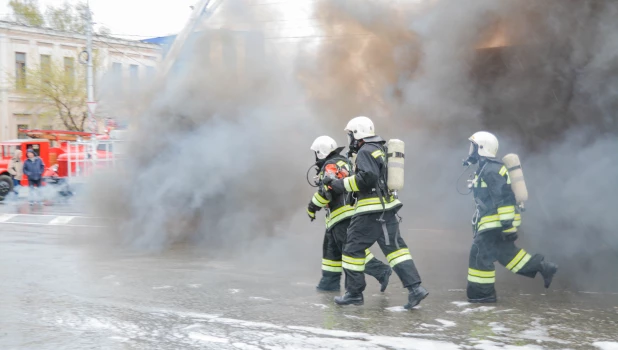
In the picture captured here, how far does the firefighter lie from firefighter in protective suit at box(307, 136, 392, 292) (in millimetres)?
320

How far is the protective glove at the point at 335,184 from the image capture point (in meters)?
5.98

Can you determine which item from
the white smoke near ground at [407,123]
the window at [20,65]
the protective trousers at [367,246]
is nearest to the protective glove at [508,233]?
the protective trousers at [367,246]

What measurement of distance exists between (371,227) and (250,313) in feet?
4.19

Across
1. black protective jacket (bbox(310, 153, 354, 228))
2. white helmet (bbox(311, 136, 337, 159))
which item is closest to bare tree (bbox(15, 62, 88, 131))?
white helmet (bbox(311, 136, 337, 159))

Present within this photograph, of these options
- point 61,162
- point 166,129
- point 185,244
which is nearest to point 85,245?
point 185,244

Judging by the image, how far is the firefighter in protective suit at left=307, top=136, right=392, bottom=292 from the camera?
6.31 metres

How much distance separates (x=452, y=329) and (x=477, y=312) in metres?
0.66

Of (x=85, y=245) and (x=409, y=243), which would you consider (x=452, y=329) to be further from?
(x=85, y=245)

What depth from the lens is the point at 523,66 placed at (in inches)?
285

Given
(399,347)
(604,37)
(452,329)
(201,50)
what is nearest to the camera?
(399,347)

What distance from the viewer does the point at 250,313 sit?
5676 millimetres

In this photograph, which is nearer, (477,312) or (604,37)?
(477,312)

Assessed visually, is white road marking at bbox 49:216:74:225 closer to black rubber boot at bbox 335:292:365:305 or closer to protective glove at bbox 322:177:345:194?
protective glove at bbox 322:177:345:194

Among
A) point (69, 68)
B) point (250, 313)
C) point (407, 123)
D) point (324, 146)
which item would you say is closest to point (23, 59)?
point (69, 68)
